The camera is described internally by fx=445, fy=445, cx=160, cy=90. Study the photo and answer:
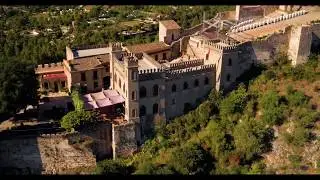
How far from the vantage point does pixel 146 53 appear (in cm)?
1944

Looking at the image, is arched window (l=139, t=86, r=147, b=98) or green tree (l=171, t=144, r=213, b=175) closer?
green tree (l=171, t=144, r=213, b=175)

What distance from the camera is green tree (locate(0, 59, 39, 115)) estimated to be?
15.4m

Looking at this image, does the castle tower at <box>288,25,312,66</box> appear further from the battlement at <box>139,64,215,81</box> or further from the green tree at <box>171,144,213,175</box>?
the green tree at <box>171,144,213,175</box>

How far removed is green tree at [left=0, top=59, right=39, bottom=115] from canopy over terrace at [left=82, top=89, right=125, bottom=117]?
2.01 m

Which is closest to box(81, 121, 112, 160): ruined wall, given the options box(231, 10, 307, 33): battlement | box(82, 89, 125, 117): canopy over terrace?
box(82, 89, 125, 117): canopy over terrace

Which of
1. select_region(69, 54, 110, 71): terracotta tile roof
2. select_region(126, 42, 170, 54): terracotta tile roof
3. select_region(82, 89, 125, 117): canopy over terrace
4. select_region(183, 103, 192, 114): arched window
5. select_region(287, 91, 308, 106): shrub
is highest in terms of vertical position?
select_region(126, 42, 170, 54): terracotta tile roof

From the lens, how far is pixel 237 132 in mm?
16812

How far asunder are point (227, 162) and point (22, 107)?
781cm

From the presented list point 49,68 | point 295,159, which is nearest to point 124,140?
point 49,68

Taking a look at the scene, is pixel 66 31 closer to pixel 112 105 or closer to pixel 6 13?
pixel 6 13

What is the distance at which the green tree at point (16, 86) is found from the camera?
1543 centimetres

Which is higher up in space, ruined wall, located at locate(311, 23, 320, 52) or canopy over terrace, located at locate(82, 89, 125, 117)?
ruined wall, located at locate(311, 23, 320, 52)

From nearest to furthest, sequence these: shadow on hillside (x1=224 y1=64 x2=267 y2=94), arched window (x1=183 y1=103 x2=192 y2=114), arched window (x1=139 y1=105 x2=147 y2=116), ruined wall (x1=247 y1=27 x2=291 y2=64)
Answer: arched window (x1=139 y1=105 x2=147 y2=116), arched window (x1=183 y1=103 x2=192 y2=114), shadow on hillside (x1=224 y1=64 x2=267 y2=94), ruined wall (x1=247 y1=27 x2=291 y2=64)

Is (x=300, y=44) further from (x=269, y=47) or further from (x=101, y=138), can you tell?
(x=101, y=138)
